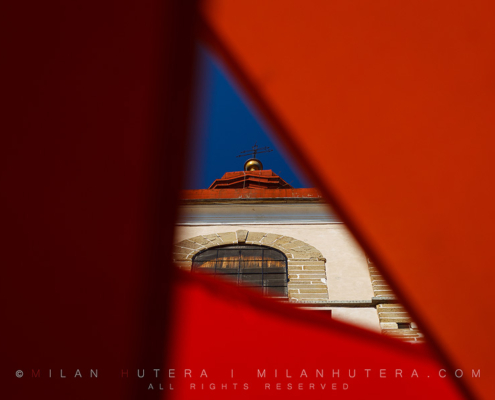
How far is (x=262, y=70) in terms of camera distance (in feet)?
5.15

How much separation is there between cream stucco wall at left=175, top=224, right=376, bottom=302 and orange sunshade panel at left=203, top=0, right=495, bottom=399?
174 inches

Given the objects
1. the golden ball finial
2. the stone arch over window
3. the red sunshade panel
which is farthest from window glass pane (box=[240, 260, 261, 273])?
the golden ball finial

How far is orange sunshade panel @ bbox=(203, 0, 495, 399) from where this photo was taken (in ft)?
4.81

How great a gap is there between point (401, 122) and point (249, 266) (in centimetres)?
534

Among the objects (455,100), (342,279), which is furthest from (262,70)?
(342,279)

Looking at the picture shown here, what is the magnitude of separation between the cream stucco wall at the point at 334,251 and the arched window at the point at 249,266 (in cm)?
51

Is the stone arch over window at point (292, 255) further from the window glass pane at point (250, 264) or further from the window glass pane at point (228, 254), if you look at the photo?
the window glass pane at point (250, 264)

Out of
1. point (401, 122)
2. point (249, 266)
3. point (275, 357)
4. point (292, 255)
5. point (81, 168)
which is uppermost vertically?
point (292, 255)

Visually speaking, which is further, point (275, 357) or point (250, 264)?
point (250, 264)

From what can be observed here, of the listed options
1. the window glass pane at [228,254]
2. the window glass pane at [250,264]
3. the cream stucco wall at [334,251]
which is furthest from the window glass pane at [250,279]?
the cream stucco wall at [334,251]

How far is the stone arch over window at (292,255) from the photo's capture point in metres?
6.20

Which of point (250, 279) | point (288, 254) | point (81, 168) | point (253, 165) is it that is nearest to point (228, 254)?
point (250, 279)

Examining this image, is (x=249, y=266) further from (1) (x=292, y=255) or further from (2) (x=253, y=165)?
(2) (x=253, y=165)

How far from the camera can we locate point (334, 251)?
6914mm
